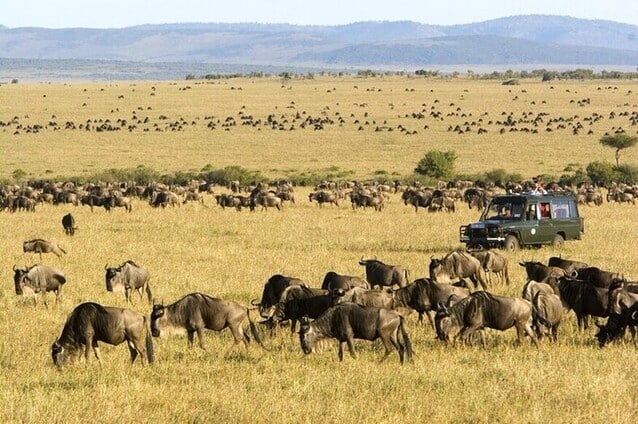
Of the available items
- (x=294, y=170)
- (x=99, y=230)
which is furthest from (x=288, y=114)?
(x=99, y=230)

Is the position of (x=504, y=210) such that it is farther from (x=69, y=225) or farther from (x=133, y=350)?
(x=133, y=350)

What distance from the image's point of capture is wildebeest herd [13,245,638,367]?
1333cm

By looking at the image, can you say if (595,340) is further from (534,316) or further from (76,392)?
(76,392)

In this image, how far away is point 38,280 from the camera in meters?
18.3

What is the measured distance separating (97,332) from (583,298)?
22.6ft

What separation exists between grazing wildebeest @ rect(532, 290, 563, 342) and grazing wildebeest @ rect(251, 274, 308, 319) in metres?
3.41

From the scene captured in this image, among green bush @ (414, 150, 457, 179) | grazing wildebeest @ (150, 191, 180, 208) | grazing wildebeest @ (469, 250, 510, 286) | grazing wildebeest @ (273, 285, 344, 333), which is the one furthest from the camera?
green bush @ (414, 150, 457, 179)

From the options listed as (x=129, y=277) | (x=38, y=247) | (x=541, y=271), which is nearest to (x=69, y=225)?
(x=38, y=247)

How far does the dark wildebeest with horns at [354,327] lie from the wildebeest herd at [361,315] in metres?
0.01

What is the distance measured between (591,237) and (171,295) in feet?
49.6

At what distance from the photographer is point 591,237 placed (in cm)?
3081

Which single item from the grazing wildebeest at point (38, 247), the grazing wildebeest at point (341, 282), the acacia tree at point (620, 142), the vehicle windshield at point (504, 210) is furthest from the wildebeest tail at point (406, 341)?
the acacia tree at point (620, 142)

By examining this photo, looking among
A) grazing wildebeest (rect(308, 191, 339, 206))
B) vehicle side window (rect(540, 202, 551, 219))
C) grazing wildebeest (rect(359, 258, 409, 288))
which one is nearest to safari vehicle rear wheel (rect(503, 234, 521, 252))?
vehicle side window (rect(540, 202, 551, 219))

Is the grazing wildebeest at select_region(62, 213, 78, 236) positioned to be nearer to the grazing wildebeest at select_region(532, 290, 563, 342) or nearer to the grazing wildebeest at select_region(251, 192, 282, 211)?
the grazing wildebeest at select_region(251, 192, 282, 211)
